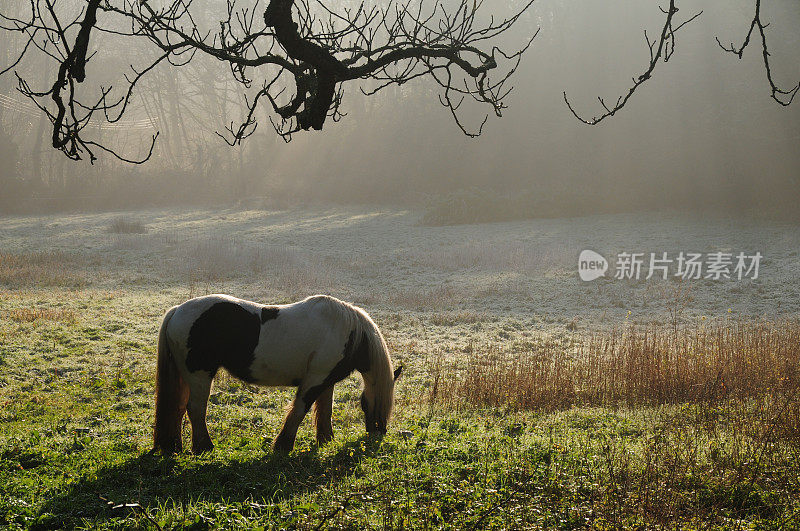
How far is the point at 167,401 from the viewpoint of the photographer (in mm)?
5949

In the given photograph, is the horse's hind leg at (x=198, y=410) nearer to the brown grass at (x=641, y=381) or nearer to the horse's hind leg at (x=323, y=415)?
the horse's hind leg at (x=323, y=415)

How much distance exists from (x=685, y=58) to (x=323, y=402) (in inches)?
1331

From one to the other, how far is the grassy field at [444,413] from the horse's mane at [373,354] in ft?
1.30

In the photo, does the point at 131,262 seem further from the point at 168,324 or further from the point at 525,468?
the point at 525,468

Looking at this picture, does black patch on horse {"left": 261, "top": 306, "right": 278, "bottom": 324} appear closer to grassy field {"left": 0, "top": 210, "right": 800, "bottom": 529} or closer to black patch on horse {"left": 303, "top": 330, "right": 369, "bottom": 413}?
black patch on horse {"left": 303, "top": 330, "right": 369, "bottom": 413}

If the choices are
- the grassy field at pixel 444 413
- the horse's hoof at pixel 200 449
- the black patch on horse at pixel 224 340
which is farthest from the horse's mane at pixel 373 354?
the horse's hoof at pixel 200 449

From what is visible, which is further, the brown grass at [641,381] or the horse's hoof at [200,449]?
the brown grass at [641,381]

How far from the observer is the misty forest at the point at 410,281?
4.73 metres

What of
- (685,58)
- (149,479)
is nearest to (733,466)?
(149,479)

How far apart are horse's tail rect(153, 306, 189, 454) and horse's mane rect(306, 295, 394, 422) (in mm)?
1512

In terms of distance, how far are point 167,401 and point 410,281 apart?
1436 centimetres

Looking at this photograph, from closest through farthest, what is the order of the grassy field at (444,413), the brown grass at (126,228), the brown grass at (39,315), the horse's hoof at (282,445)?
the grassy field at (444,413)
the horse's hoof at (282,445)
the brown grass at (39,315)
the brown grass at (126,228)

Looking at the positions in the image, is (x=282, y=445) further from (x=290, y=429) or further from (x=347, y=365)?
(x=347, y=365)

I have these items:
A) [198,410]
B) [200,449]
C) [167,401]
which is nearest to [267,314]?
[198,410]
